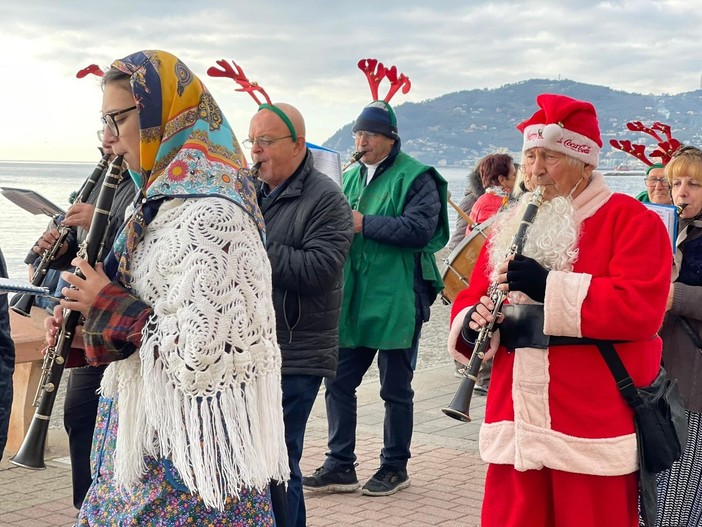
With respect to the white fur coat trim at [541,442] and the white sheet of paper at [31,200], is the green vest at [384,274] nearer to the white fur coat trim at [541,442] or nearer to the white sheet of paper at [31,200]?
the white sheet of paper at [31,200]

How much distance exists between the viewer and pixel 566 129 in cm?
377

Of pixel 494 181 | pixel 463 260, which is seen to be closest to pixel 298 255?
pixel 463 260

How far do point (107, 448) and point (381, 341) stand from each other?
127 inches

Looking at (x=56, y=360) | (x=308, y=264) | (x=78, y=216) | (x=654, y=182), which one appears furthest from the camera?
(x=654, y=182)

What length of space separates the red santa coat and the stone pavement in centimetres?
177

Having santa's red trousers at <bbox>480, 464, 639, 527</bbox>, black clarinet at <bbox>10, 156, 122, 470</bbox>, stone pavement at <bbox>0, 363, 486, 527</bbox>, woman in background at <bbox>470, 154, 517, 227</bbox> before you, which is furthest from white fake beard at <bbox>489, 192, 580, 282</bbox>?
woman in background at <bbox>470, 154, 517, 227</bbox>

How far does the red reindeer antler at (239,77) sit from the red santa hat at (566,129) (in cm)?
164

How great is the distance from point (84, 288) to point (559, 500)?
1.87m

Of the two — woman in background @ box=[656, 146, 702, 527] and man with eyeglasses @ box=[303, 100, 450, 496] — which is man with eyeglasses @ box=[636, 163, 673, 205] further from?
man with eyeglasses @ box=[303, 100, 450, 496]

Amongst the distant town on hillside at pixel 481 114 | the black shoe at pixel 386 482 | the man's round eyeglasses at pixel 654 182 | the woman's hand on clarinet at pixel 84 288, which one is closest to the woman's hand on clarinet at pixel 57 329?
the woman's hand on clarinet at pixel 84 288

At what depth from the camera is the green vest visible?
19.4ft

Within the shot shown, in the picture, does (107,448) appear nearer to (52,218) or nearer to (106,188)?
(106,188)

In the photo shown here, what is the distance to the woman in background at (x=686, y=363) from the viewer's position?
488cm

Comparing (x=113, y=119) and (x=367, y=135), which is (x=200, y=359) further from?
(x=367, y=135)
